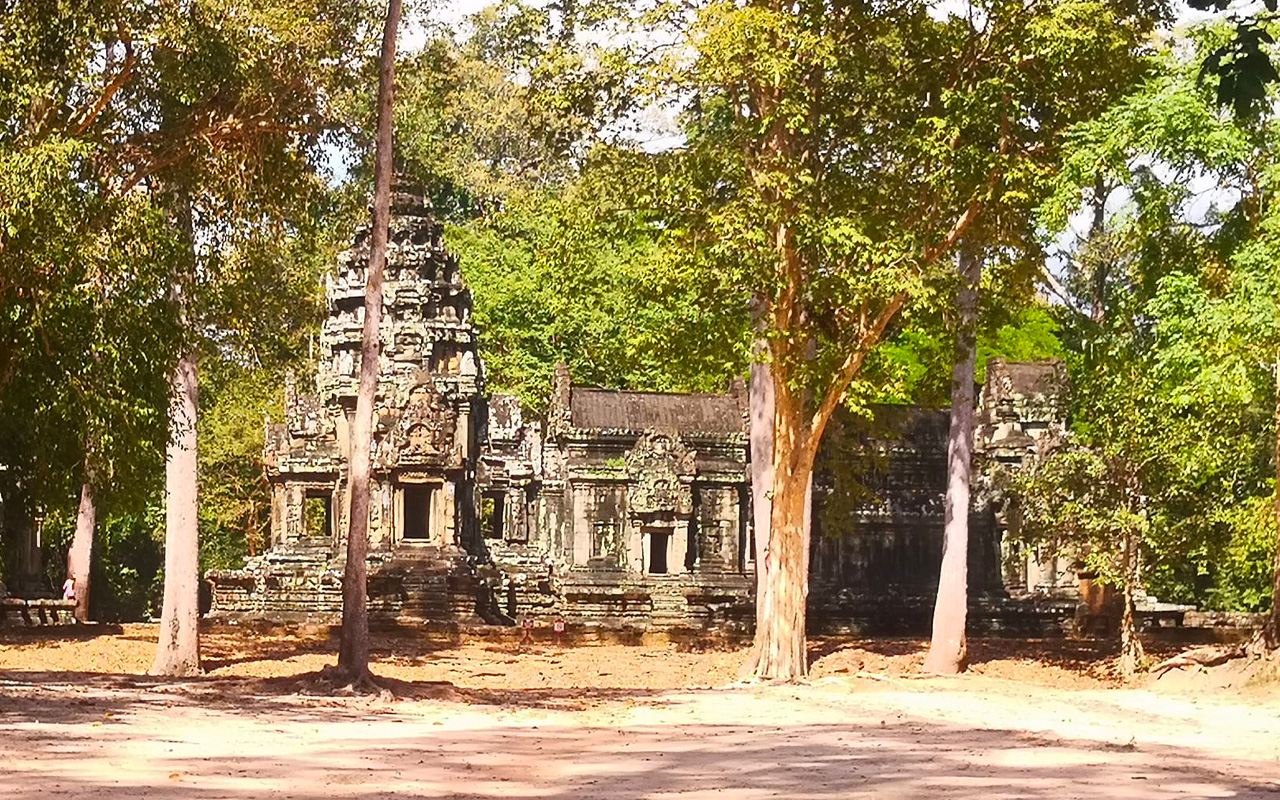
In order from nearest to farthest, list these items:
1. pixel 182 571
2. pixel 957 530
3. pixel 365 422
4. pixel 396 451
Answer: pixel 365 422 < pixel 182 571 < pixel 957 530 < pixel 396 451

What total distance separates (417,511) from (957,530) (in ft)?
54.8

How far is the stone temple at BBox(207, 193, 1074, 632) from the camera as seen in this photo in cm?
3997

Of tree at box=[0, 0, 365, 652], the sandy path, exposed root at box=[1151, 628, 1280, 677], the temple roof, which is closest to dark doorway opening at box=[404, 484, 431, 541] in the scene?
the temple roof

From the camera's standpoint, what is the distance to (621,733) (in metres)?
18.1

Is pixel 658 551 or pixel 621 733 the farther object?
pixel 658 551

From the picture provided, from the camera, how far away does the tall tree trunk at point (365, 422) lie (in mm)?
21922

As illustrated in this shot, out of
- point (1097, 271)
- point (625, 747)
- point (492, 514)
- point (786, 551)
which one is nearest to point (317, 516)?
point (492, 514)

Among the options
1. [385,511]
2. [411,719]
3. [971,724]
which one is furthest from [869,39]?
[385,511]

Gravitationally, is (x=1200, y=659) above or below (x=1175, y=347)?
below

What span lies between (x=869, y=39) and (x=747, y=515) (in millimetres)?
21703

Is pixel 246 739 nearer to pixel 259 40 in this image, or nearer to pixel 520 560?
pixel 259 40

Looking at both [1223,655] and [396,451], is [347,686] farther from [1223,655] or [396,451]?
[396,451]

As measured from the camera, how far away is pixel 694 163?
26.1 m

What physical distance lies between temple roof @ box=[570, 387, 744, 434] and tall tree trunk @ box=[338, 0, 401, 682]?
2421 centimetres
